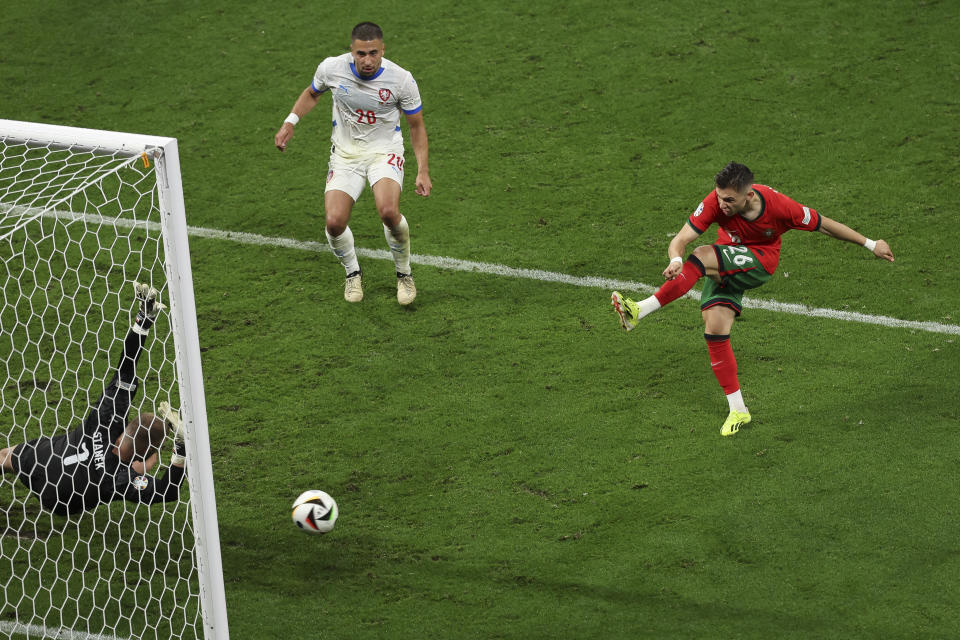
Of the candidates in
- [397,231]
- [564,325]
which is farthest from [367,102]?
[564,325]

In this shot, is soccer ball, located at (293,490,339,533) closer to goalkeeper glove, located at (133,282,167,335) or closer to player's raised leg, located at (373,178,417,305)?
goalkeeper glove, located at (133,282,167,335)

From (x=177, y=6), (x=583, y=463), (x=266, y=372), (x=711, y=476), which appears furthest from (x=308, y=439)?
(x=177, y=6)

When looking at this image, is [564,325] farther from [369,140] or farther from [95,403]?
[95,403]

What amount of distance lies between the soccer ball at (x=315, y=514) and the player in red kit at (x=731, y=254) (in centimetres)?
202

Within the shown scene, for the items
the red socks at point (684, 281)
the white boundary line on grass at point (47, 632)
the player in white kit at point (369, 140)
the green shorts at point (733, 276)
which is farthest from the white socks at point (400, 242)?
the white boundary line on grass at point (47, 632)

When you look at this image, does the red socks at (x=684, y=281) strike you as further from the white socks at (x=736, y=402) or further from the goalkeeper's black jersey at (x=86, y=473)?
the goalkeeper's black jersey at (x=86, y=473)

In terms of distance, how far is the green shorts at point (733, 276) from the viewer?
20.9 ft

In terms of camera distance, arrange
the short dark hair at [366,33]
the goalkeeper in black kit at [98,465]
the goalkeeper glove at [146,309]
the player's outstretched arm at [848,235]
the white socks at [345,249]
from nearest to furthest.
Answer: the goalkeeper in black kit at [98,465], the goalkeeper glove at [146,309], the player's outstretched arm at [848,235], the short dark hair at [366,33], the white socks at [345,249]

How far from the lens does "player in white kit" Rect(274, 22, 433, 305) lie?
7.46 m

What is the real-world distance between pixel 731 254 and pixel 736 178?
0.49 meters

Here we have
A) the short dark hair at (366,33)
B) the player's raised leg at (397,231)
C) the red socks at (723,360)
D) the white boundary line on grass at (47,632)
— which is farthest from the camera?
the player's raised leg at (397,231)

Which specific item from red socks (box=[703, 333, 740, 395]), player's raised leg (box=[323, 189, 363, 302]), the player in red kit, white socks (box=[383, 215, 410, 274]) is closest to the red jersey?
the player in red kit

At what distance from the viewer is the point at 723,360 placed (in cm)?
643

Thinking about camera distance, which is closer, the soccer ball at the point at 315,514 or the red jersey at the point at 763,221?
the soccer ball at the point at 315,514
